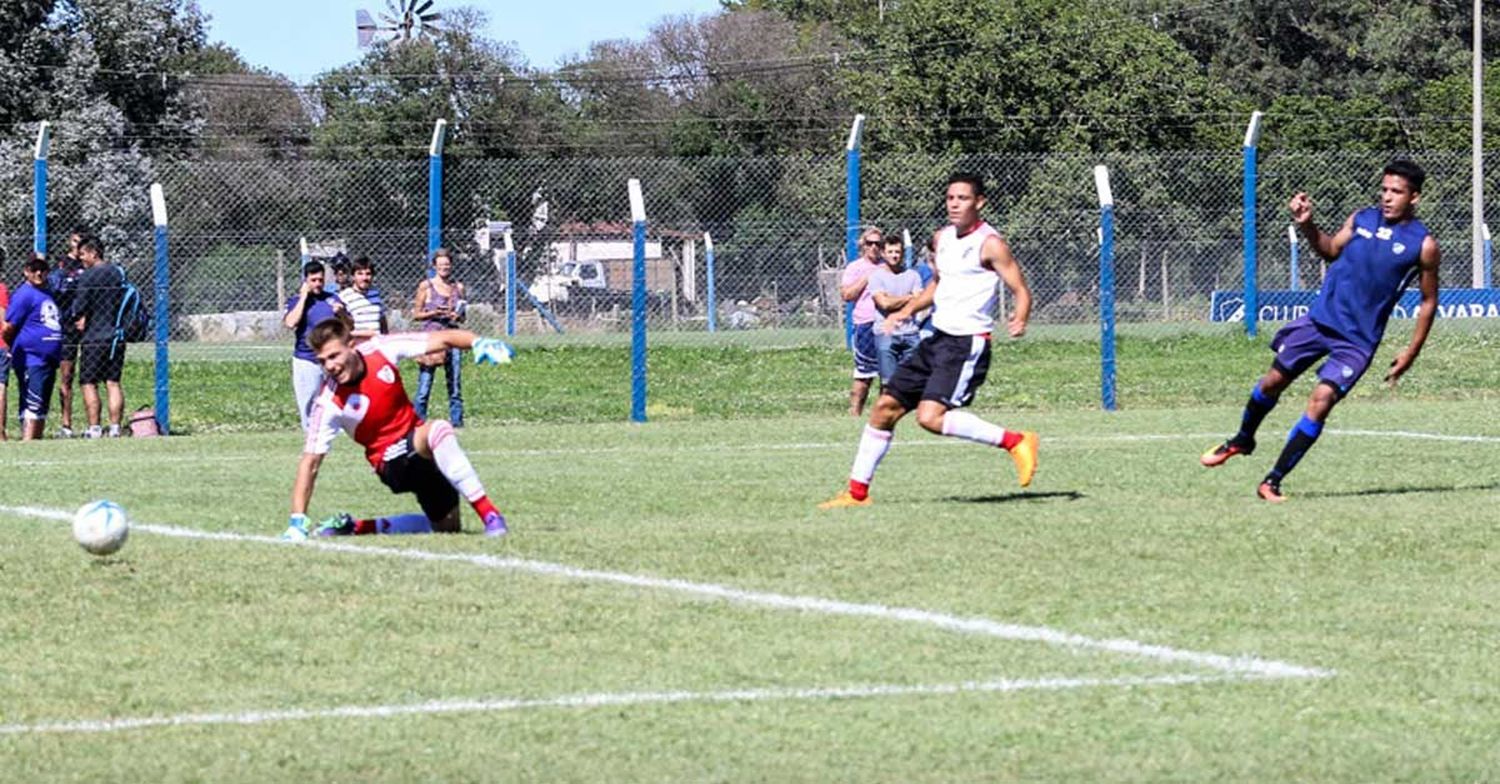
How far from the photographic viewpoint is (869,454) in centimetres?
1254

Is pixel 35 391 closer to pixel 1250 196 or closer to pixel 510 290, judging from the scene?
pixel 510 290

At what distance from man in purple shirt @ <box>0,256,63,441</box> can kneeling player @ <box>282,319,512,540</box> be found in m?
10.5

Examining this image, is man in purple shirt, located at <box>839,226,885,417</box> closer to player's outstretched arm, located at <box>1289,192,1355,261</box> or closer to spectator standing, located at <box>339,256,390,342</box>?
spectator standing, located at <box>339,256,390,342</box>

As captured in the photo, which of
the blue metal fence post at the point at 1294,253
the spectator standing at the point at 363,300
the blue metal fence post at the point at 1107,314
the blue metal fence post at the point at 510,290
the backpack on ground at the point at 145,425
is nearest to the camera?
the spectator standing at the point at 363,300

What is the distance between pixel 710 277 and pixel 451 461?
21377 mm

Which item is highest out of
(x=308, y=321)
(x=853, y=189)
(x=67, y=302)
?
(x=853, y=189)

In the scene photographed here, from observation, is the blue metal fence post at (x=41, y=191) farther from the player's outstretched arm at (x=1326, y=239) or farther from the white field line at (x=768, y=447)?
the player's outstretched arm at (x=1326, y=239)

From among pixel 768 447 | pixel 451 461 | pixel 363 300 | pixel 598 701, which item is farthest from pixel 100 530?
pixel 363 300

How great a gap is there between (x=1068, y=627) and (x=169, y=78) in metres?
50.8

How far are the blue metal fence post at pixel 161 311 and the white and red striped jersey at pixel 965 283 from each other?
9.75m

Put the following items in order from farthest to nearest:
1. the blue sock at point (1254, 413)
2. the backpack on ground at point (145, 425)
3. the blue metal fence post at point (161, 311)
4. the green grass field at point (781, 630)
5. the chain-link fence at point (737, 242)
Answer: the chain-link fence at point (737, 242), the backpack on ground at point (145, 425), the blue metal fence post at point (161, 311), the blue sock at point (1254, 413), the green grass field at point (781, 630)

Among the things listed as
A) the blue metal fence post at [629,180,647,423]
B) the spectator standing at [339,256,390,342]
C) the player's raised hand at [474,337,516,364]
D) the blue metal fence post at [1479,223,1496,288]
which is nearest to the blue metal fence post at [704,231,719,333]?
the blue metal fence post at [629,180,647,423]

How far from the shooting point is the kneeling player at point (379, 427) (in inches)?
432

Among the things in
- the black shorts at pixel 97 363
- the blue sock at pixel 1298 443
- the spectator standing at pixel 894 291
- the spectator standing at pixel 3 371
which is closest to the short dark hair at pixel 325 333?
the blue sock at pixel 1298 443
